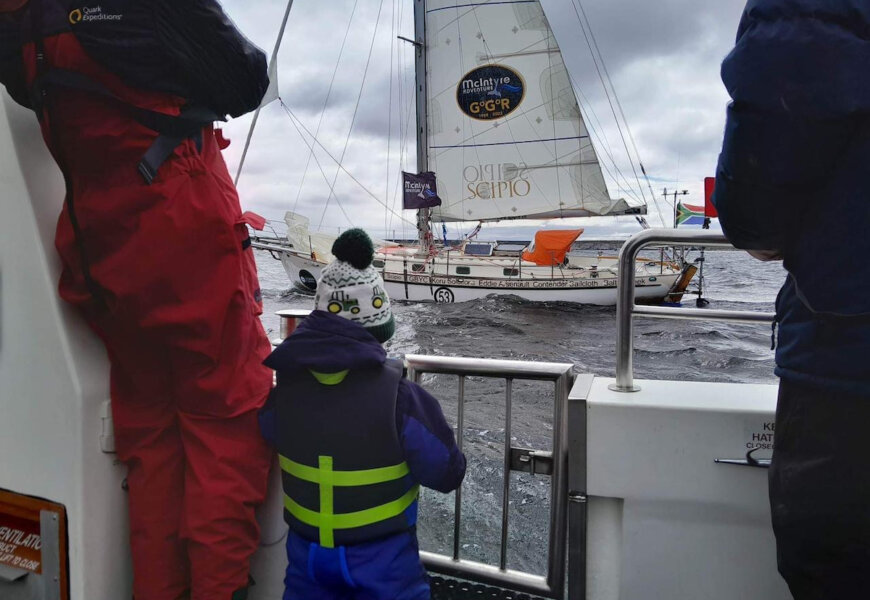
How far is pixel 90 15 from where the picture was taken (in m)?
1.26

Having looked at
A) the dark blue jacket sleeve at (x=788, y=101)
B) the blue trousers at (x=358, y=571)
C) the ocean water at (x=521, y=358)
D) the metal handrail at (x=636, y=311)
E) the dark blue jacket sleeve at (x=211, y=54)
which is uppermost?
the dark blue jacket sleeve at (x=211, y=54)

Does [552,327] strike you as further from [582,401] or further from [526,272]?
[582,401]

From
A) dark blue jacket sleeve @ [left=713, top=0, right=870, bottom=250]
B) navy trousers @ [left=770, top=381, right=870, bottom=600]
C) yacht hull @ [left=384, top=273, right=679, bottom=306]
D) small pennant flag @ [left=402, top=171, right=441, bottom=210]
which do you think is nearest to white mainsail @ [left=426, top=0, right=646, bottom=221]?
small pennant flag @ [left=402, top=171, right=441, bottom=210]

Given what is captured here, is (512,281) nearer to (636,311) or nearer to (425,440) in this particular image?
(636,311)

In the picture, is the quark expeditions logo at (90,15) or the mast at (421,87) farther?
the mast at (421,87)

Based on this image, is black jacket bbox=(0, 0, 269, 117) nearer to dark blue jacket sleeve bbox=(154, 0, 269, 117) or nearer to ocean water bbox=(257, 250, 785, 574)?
dark blue jacket sleeve bbox=(154, 0, 269, 117)

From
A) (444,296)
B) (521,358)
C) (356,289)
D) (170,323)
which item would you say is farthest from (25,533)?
(444,296)

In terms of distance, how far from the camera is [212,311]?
1.43 meters

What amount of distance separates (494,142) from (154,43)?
24408mm

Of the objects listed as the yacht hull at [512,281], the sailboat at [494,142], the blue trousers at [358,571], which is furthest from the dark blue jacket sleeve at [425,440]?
the sailboat at [494,142]

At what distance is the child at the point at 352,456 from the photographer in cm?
146

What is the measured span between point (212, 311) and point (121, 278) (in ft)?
0.70

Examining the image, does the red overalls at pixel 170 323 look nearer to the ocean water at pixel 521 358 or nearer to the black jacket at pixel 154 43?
the black jacket at pixel 154 43

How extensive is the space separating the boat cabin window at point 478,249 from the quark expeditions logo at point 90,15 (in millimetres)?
24051
